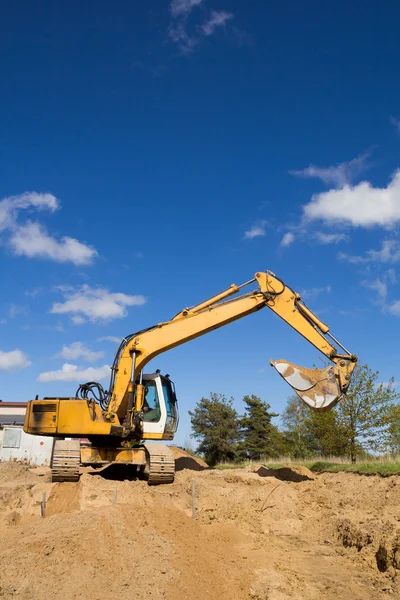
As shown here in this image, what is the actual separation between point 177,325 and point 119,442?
3752 mm

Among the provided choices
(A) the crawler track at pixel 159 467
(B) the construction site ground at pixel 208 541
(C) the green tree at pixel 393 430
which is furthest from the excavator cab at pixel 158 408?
(C) the green tree at pixel 393 430

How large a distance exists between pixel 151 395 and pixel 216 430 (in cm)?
2362

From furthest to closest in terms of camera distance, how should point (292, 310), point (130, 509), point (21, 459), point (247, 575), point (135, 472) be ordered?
point (21, 459) < point (135, 472) < point (292, 310) < point (130, 509) < point (247, 575)

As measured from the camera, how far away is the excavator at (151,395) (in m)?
12.2

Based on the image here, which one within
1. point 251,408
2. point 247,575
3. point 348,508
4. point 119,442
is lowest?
point 247,575

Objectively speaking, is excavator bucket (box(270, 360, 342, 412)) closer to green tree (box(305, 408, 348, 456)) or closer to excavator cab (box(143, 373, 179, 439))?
excavator cab (box(143, 373, 179, 439))

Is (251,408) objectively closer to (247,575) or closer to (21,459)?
(21,459)

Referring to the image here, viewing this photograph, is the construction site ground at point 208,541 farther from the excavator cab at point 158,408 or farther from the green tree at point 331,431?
the green tree at point 331,431

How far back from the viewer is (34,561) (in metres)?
6.65

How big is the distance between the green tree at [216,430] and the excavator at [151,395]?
75.5 ft

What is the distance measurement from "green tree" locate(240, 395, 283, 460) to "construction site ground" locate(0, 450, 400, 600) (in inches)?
965

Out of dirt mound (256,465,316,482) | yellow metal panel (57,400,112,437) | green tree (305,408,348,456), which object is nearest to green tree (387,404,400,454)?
green tree (305,408,348,456)

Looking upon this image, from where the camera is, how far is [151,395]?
1423 cm

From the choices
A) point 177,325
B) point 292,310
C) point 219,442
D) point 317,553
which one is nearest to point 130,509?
point 317,553
